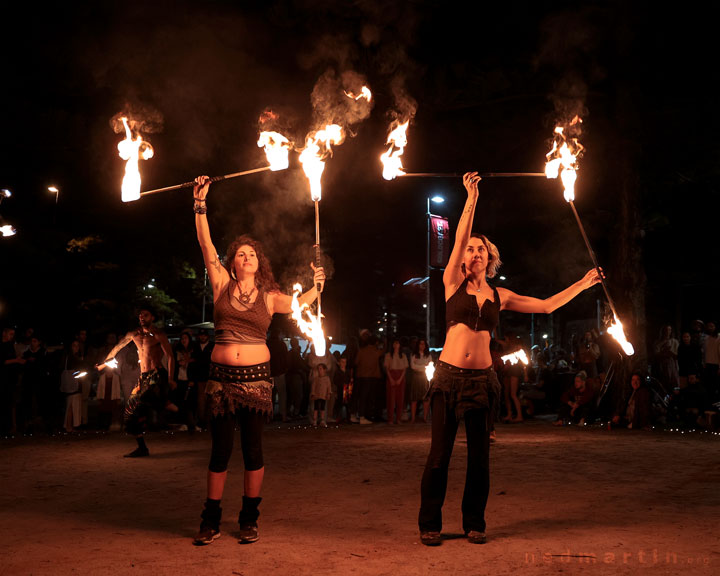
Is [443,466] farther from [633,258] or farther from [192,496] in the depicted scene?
[633,258]

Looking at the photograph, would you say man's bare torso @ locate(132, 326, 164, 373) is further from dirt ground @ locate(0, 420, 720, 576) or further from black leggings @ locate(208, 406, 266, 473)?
black leggings @ locate(208, 406, 266, 473)

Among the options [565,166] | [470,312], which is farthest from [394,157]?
[470,312]

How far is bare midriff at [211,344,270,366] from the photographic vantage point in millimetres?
5203

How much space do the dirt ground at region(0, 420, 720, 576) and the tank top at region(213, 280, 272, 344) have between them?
52.3 inches

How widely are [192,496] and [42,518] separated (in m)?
1.38

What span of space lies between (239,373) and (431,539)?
5.39ft

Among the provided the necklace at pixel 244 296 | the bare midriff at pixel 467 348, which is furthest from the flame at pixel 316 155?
the bare midriff at pixel 467 348

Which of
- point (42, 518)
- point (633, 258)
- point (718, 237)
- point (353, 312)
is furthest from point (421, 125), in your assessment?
point (353, 312)

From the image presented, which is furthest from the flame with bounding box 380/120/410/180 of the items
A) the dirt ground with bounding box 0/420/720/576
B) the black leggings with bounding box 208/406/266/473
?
the dirt ground with bounding box 0/420/720/576

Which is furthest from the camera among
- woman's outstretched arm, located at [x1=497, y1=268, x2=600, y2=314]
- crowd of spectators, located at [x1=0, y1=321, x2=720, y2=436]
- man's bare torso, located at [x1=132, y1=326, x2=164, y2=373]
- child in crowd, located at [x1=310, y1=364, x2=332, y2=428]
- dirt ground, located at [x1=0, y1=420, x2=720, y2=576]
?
child in crowd, located at [x1=310, y1=364, x2=332, y2=428]

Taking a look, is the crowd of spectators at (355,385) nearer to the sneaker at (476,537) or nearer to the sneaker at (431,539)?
the sneaker at (476,537)

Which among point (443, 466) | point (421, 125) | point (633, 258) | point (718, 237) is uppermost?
point (421, 125)

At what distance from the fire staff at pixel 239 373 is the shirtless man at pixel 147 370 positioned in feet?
13.9

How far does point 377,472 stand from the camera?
839 cm
